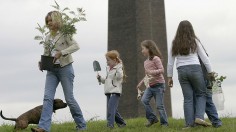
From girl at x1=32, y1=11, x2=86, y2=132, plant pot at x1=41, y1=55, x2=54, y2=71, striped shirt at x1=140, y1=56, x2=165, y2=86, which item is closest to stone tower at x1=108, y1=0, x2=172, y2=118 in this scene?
striped shirt at x1=140, y1=56, x2=165, y2=86

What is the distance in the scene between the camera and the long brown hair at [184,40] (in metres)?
8.55

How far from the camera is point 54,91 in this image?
28.0 ft

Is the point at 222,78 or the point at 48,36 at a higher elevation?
the point at 48,36

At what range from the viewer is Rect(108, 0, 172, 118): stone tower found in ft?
53.8

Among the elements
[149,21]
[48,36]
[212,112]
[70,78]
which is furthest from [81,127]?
[149,21]

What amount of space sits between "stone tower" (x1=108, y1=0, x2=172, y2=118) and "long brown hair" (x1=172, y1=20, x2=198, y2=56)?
25.0 ft

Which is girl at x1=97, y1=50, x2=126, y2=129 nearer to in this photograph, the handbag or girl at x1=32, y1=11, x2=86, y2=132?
girl at x1=32, y1=11, x2=86, y2=132

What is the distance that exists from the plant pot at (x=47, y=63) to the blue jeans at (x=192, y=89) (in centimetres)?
200

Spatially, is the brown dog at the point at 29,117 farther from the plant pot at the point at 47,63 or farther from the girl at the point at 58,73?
the plant pot at the point at 47,63

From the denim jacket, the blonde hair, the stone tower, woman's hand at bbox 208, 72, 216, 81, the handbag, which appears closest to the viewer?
the denim jacket

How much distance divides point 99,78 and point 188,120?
1.66 meters

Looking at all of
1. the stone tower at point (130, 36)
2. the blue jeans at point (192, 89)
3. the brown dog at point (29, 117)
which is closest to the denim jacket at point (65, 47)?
the brown dog at point (29, 117)

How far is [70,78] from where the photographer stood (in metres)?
8.40

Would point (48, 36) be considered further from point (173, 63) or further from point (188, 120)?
point (188, 120)
